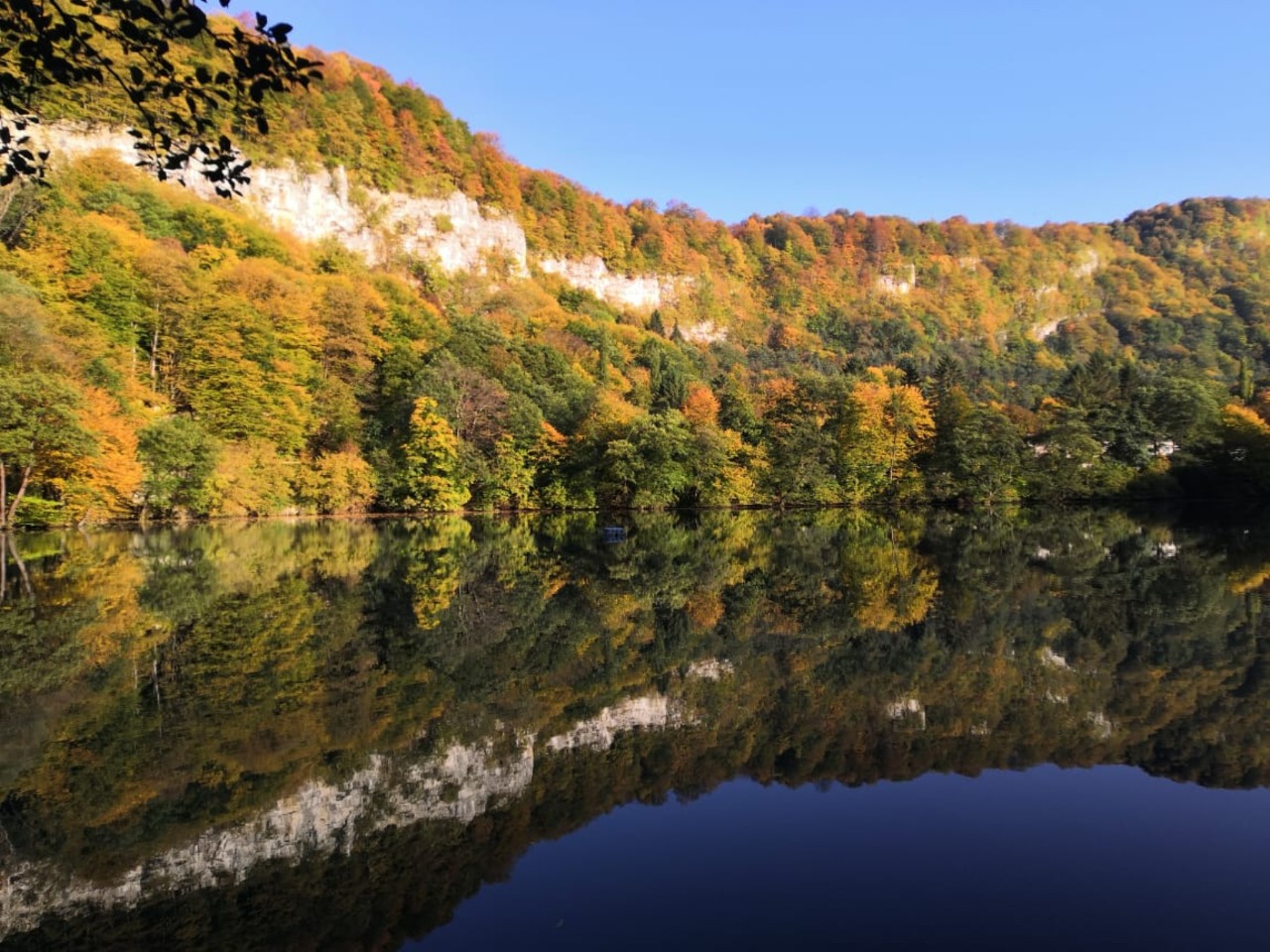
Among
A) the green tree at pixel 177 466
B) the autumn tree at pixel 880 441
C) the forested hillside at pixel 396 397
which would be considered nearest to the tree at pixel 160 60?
the forested hillside at pixel 396 397

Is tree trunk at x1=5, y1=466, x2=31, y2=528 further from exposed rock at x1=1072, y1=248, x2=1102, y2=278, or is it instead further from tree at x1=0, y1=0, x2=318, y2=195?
exposed rock at x1=1072, y1=248, x2=1102, y2=278

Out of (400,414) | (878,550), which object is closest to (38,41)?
(878,550)

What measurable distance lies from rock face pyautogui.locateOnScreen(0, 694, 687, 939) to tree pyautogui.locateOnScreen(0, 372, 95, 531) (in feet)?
79.6

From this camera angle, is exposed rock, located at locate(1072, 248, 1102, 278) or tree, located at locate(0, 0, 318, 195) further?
exposed rock, located at locate(1072, 248, 1102, 278)

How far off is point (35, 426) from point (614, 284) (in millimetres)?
84234

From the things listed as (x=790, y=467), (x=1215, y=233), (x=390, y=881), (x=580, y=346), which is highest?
(x=1215, y=233)

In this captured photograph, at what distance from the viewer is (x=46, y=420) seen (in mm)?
22984

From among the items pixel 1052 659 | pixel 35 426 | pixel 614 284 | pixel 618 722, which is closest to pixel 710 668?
pixel 618 722

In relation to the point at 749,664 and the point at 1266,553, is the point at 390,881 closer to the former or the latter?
the point at 749,664

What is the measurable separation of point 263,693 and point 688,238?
115 meters

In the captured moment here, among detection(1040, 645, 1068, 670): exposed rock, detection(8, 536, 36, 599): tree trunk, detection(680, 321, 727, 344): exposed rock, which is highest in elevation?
detection(680, 321, 727, 344): exposed rock

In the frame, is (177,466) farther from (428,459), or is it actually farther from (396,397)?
(396,397)

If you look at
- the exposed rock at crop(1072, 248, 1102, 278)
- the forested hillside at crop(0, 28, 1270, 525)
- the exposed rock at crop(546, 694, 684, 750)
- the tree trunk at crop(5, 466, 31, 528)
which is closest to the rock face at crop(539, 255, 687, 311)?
the forested hillside at crop(0, 28, 1270, 525)

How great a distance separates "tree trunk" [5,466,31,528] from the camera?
952 inches
